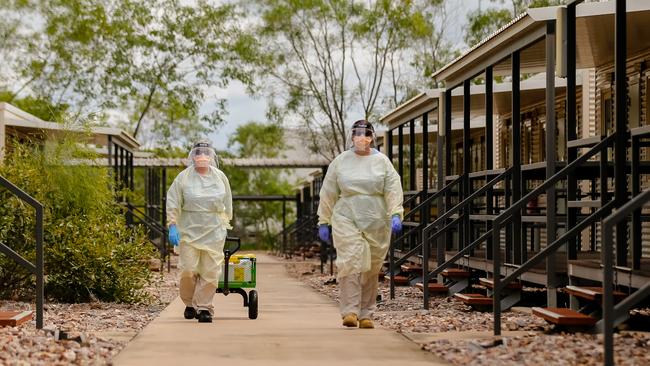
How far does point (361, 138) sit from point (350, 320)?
1639 millimetres

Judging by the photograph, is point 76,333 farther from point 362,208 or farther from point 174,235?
point 362,208

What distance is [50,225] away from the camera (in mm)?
13875

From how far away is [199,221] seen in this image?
12.3 meters

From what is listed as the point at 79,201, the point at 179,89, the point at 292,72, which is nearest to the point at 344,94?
the point at 292,72

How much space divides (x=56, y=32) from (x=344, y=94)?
9996mm

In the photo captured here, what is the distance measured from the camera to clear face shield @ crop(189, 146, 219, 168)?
41.0ft

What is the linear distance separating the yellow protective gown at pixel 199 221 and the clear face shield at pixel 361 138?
1.60m

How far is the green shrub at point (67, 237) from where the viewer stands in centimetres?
1346

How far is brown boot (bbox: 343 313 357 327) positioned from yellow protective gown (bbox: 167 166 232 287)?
1.69 metres

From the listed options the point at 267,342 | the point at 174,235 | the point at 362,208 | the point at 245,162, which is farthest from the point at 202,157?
the point at 245,162

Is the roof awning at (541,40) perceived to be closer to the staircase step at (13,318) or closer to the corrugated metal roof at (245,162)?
the staircase step at (13,318)

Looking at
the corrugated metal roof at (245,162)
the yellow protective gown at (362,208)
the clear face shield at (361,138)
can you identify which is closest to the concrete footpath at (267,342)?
the yellow protective gown at (362,208)

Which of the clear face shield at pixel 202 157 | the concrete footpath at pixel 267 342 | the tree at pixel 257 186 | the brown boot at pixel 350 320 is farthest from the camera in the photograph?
the tree at pixel 257 186

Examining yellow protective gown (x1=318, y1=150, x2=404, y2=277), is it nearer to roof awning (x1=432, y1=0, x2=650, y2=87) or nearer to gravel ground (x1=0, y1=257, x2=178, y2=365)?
gravel ground (x1=0, y1=257, x2=178, y2=365)
